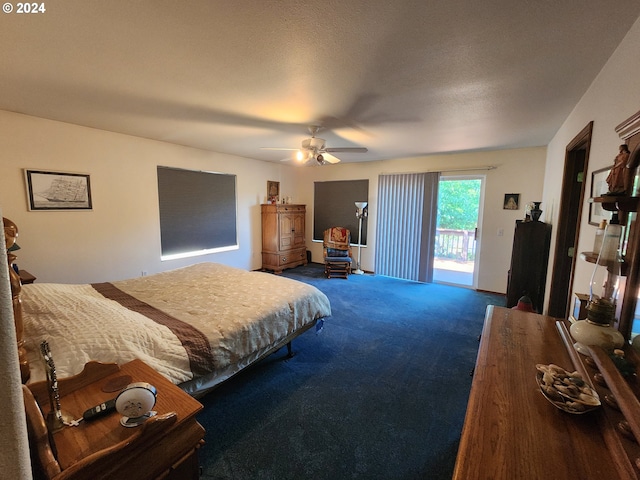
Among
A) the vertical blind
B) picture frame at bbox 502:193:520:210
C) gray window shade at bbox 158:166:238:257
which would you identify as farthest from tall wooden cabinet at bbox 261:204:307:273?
picture frame at bbox 502:193:520:210

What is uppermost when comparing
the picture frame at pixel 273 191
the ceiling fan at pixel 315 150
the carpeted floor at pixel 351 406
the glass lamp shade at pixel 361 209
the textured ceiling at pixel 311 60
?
the textured ceiling at pixel 311 60

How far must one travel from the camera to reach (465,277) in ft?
18.1

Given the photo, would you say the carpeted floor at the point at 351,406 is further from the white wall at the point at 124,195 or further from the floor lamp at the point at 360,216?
the floor lamp at the point at 360,216

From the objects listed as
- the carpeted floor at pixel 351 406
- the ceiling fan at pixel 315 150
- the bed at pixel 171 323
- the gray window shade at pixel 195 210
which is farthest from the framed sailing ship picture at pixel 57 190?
the carpeted floor at pixel 351 406

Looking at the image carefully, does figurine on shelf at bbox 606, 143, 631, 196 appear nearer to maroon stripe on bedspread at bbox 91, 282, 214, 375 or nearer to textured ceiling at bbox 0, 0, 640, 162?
textured ceiling at bbox 0, 0, 640, 162

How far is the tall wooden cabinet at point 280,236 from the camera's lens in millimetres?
5605

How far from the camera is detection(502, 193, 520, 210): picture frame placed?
426 cm

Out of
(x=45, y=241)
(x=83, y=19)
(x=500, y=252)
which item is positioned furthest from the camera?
(x=500, y=252)

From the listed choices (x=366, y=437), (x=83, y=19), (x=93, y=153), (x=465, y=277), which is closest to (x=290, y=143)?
(x=93, y=153)

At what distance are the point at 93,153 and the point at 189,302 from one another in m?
2.58

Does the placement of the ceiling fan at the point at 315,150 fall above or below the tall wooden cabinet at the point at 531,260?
above

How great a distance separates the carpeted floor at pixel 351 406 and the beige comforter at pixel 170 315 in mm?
386

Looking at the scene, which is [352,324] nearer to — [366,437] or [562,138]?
[366,437]

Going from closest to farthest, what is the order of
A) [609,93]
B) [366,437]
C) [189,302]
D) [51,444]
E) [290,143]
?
1. [51,444]
2. [609,93]
3. [366,437]
4. [189,302]
5. [290,143]
